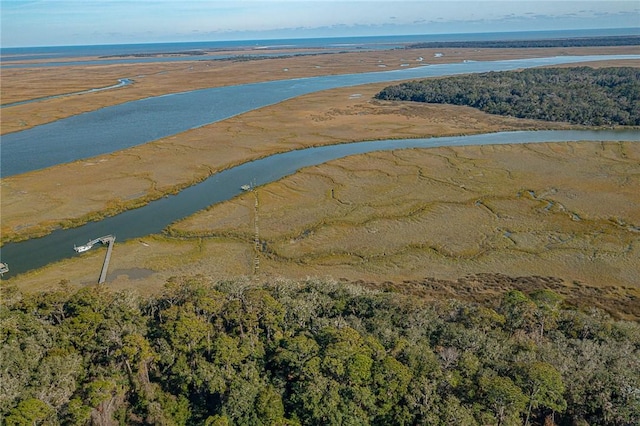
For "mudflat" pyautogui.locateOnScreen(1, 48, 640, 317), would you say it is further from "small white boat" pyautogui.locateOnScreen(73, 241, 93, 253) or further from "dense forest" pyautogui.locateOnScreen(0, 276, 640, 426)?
"dense forest" pyautogui.locateOnScreen(0, 276, 640, 426)

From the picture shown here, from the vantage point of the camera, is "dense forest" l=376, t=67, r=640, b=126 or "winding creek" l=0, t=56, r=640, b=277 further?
"dense forest" l=376, t=67, r=640, b=126

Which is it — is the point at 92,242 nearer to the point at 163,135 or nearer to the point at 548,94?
the point at 163,135

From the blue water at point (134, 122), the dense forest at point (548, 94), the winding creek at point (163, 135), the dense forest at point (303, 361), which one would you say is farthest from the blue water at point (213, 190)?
the blue water at point (134, 122)

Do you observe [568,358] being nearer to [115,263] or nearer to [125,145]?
[115,263]

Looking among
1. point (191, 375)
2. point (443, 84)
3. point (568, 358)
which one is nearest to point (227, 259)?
point (191, 375)

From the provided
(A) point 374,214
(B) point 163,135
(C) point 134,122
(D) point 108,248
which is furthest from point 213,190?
(C) point 134,122

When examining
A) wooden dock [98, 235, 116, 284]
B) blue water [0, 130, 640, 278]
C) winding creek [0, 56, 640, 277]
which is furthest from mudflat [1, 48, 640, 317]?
winding creek [0, 56, 640, 277]

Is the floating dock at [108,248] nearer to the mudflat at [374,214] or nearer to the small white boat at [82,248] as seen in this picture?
the small white boat at [82,248]
